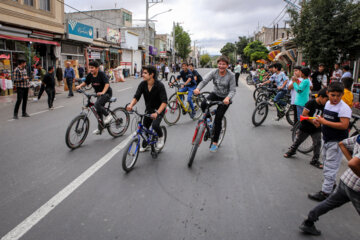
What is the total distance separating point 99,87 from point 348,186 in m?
5.73

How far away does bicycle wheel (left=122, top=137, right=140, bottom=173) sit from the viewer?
454 cm

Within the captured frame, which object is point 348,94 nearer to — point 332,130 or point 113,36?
point 332,130

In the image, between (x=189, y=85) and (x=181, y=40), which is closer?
(x=189, y=85)

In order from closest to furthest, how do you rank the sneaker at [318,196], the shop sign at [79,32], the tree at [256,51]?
1. the sneaker at [318,196]
2. the shop sign at [79,32]
3. the tree at [256,51]

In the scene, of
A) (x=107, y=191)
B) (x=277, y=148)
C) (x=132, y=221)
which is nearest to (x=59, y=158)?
(x=107, y=191)

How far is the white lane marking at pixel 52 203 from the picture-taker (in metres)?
2.95

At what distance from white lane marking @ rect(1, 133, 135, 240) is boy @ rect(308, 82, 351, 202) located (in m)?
3.34

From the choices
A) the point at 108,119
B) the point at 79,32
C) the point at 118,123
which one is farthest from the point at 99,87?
the point at 79,32

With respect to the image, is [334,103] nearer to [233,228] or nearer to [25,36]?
[233,228]

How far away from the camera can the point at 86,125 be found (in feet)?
20.4

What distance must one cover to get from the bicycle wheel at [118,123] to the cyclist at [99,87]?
0.18 meters

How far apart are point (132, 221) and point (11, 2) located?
19214 mm

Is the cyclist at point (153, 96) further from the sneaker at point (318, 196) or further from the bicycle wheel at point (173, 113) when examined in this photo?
the bicycle wheel at point (173, 113)

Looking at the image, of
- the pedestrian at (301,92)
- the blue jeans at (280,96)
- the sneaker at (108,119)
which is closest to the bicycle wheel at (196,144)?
the sneaker at (108,119)
